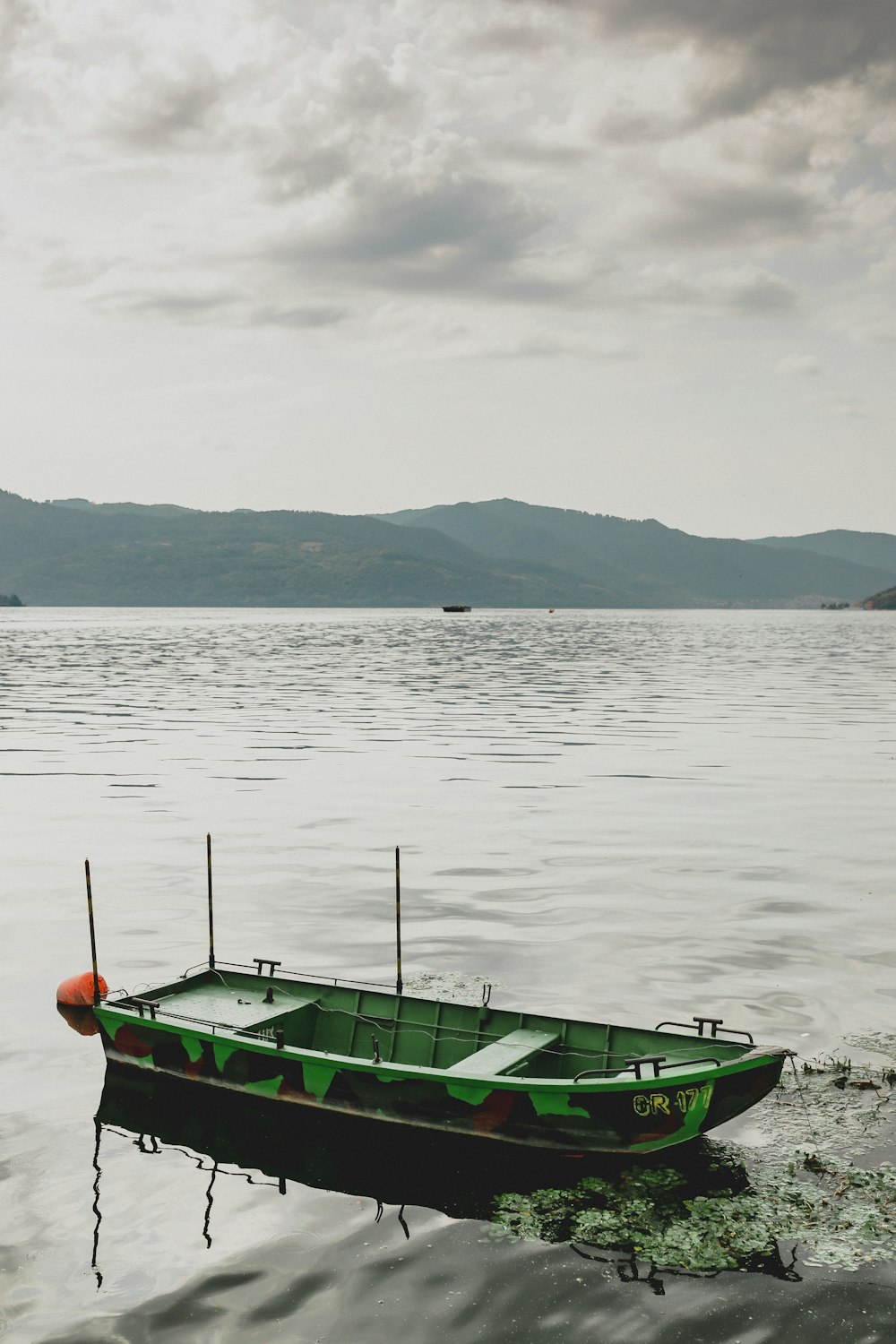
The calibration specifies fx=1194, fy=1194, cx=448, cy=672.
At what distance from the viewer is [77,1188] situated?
637 inches

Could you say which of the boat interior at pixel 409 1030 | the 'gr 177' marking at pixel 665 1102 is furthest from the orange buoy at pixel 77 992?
the 'gr 177' marking at pixel 665 1102

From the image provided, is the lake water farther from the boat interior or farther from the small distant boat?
the boat interior

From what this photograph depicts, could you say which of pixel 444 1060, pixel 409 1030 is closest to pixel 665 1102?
pixel 444 1060

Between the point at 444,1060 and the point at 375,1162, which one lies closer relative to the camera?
the point at 375,1162

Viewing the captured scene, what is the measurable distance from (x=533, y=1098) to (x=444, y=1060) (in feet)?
10.6

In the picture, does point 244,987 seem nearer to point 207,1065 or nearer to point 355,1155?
point 207,1065

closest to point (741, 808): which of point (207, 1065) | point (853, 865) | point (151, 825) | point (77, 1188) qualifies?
point (853, 865)

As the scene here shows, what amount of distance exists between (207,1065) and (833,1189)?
936 centimetres

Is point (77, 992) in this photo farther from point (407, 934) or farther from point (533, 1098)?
point (533, 1098)

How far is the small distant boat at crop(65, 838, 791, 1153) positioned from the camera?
1609 centimetres

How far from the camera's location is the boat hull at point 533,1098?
15969 mm

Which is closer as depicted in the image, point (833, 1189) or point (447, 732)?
point (833, 1189)

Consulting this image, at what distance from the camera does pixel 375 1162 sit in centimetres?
1711

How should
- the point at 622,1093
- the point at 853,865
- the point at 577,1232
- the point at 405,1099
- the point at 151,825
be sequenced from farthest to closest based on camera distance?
the point at 151,825, the point at 853,865, the point at 405,1099, the point at 622,1093, the point at 577,1232
